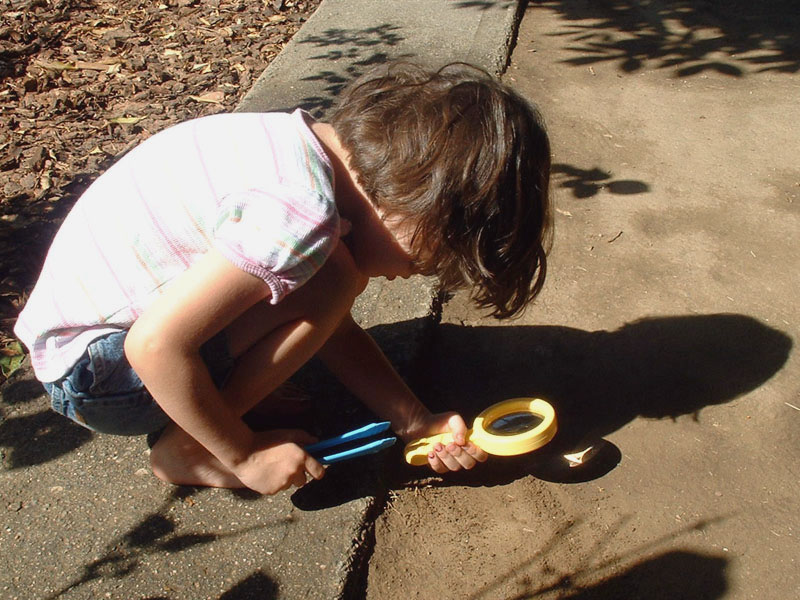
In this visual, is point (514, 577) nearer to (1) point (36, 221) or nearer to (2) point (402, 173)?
(2) point (402, 173)

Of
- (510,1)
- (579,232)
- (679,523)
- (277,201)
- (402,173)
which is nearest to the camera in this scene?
(277,201)

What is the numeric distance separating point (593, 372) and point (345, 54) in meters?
2.58

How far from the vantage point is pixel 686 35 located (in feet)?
17.3

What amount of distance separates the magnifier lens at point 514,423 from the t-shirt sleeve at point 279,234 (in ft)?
2.65

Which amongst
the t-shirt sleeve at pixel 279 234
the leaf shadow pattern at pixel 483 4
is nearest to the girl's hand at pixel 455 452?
the t-shirt sleeve at pixel 279 234

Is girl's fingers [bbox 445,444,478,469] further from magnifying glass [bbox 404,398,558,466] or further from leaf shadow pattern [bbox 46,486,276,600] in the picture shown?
leaf shadow pattern [bbox 46,486,276,600]

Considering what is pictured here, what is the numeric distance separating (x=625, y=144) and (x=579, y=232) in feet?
→ 2.77

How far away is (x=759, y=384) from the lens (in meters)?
2.68

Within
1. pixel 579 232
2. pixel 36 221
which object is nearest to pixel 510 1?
pixel 579 232

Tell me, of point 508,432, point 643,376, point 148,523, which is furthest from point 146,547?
point 643,376

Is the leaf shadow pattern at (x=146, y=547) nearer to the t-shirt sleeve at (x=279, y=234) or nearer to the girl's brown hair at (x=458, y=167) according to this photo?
the t-shirt sleeve at (x=279, y=234)

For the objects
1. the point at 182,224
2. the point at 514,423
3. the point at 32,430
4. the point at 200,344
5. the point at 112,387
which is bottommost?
the point at 514,423

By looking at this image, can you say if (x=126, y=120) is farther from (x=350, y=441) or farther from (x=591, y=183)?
(x=350, y=441)

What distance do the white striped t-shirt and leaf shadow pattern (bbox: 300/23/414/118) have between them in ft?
6.54
